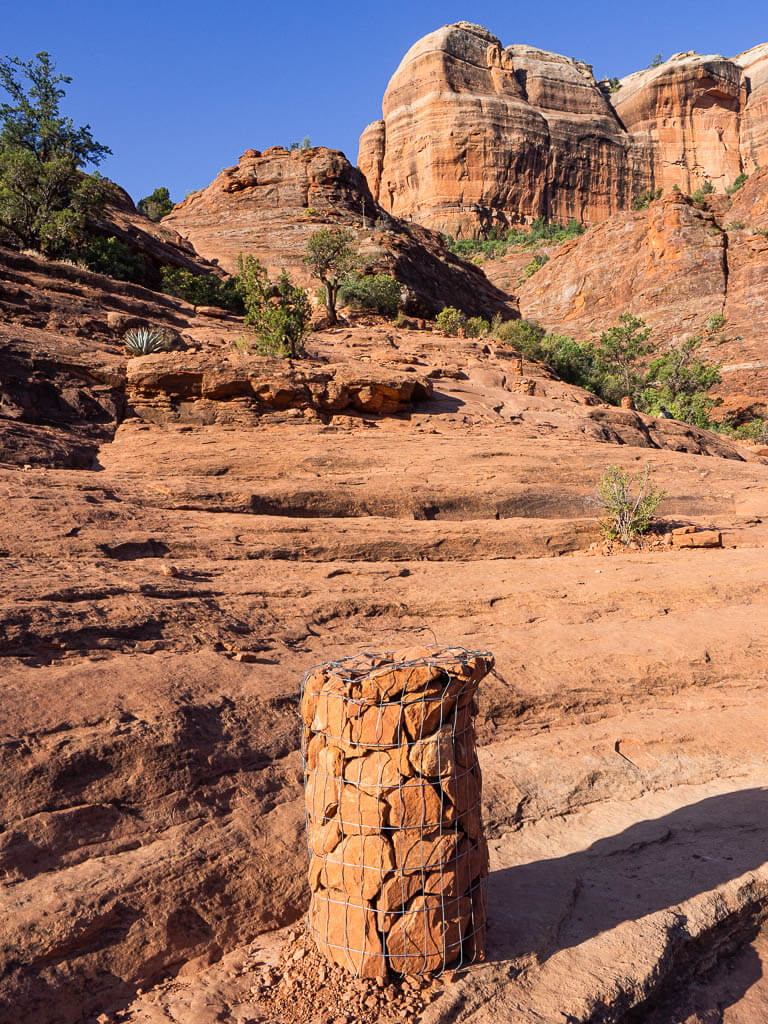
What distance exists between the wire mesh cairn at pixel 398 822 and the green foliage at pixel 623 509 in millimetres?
6548

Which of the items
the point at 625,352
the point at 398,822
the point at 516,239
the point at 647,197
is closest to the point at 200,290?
the point at 398,822

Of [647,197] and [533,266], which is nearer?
[533,266]

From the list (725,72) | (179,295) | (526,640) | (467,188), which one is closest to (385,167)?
(467,188)

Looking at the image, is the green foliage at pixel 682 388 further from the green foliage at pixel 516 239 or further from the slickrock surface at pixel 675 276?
the green foliage at pixel 516 239

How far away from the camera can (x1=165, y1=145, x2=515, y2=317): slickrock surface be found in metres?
27.4

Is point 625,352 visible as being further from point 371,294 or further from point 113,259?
point 113,259

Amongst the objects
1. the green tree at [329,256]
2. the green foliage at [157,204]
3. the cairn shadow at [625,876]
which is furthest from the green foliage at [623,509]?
the green foliage at [157,204]

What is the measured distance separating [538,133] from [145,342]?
70183 millimetres

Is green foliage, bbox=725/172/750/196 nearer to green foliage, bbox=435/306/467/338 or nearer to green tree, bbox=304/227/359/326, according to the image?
green foliage, bbox=435/306/467/338

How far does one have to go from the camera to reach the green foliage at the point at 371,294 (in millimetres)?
21641

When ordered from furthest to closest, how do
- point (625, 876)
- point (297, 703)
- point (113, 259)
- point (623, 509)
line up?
point (113, 259) → point (623, 509) → point (297, 703) → point (625, 876)

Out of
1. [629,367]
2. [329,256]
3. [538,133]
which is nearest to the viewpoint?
[329,256]

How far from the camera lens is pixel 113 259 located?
1909 centimetres

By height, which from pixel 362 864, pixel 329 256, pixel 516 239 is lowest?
pixel 362 864
